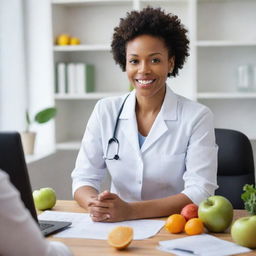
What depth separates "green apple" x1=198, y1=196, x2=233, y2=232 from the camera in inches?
62.6

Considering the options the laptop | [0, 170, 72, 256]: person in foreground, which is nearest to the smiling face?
the laptop

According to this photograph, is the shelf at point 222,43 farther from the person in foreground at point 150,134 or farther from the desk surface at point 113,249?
the desk surface at point 113,249

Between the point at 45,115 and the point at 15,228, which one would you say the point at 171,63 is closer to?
Answer: the point at 15,228

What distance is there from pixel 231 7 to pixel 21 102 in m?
1.73

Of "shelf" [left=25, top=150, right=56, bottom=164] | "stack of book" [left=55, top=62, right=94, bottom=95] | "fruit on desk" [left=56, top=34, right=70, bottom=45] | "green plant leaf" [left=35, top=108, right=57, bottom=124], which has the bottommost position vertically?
"shelf" [left=25, top=150, right=56, bottom=164]

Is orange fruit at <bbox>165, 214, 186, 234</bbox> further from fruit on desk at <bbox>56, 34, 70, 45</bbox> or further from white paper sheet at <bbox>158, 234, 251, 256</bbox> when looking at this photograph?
fruit on desk at <bbox>56, 34, 70, 45</bbox>

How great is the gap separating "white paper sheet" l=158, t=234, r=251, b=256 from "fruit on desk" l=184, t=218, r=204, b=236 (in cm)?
3

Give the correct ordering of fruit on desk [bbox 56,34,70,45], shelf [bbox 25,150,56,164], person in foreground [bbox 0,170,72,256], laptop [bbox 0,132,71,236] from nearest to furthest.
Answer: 1. person in foreground [bbox 0,170,72,256]
2. laptop [bbox 0,132,71,236]
3. shelf [bbox 25,150,56,164]
4. fruit on desk [bbox 56,34,70,45]

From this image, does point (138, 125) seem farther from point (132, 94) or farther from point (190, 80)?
point (190, 80)

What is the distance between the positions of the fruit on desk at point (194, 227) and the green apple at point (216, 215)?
0.09ft

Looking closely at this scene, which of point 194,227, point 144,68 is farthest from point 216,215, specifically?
point 144,68

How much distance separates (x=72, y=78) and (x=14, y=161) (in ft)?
8.88

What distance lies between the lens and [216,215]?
1585mm

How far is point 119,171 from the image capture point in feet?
7.10
